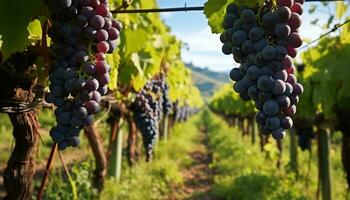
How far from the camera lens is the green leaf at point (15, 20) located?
148cm

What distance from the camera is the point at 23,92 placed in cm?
243

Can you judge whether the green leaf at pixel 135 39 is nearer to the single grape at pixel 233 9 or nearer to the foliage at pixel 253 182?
the single grape at pixel 233 9

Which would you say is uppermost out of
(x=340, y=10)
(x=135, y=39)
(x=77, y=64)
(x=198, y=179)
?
(x=340, y=10)

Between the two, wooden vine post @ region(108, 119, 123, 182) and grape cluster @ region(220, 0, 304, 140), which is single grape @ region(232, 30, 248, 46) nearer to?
grape cluster @ region(220, 0, 304, 140)

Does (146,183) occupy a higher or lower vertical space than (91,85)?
lower

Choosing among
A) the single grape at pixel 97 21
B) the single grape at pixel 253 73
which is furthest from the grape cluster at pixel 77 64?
the single grape at pixel 253 73

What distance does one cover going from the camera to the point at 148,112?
5.99m

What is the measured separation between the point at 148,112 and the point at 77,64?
14.6ft

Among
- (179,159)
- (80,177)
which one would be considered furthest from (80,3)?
(179,159)

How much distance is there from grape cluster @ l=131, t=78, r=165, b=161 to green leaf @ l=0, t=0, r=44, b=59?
4097 millimetres

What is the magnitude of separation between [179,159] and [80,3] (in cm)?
1259

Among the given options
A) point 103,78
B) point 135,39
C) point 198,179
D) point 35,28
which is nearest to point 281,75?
point 103,78

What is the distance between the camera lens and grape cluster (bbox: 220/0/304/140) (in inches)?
51.3

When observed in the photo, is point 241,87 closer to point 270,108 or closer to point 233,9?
point 270,108
